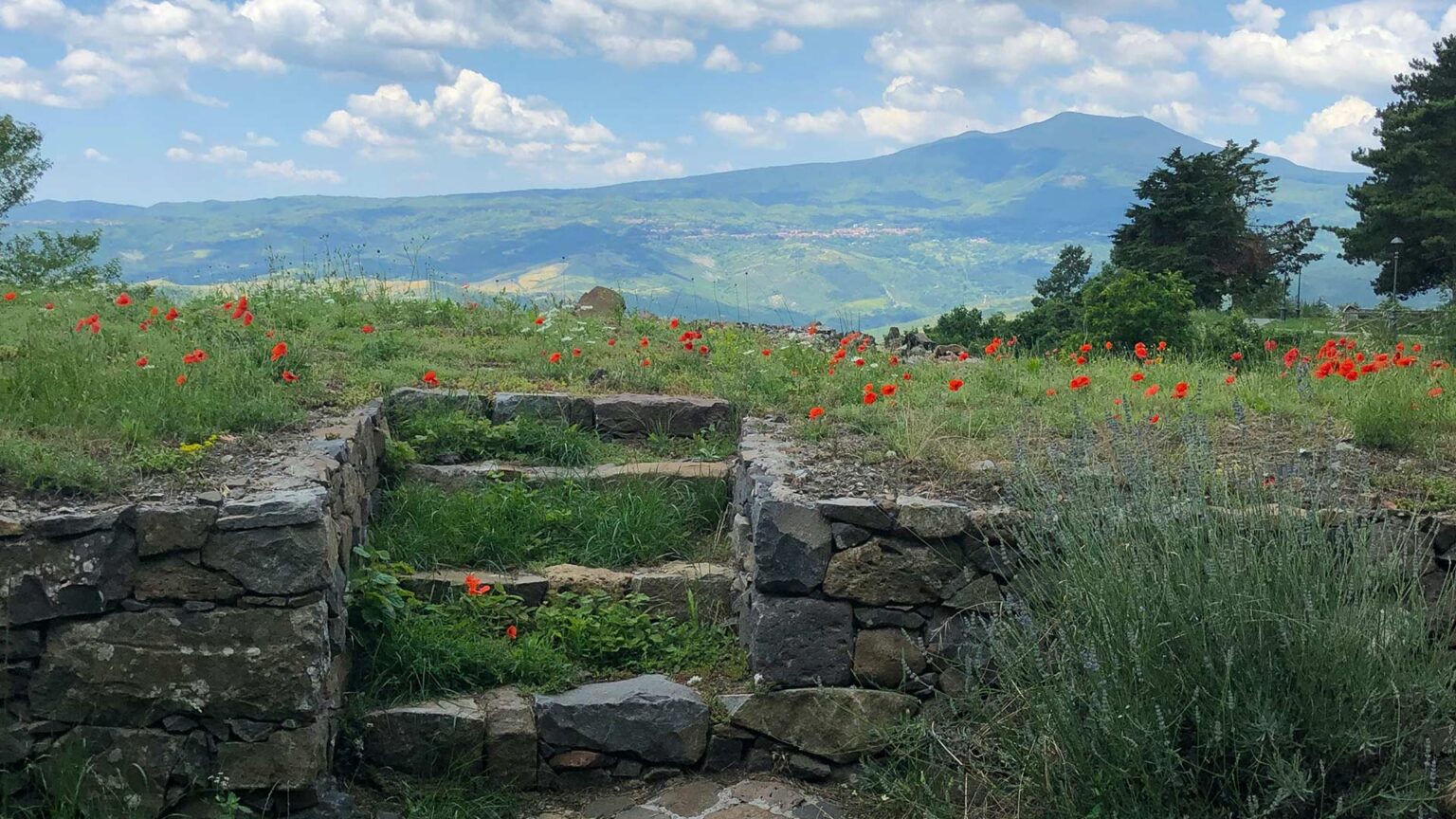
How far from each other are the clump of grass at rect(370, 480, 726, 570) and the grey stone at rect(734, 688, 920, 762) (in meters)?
1.15

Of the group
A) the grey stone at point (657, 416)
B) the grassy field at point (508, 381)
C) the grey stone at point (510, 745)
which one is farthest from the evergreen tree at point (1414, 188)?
the grey stone at point (510, 745)

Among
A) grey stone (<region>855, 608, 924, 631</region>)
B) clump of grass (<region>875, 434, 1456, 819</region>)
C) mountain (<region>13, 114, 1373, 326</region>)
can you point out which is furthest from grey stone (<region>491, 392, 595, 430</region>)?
mountain (<region>13, 114, 1373, 326</region>)

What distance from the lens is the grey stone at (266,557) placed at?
3.43m

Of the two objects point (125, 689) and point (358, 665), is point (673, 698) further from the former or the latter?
point (125, 689)

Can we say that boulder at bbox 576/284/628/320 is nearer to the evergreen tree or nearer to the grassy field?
the grassy field

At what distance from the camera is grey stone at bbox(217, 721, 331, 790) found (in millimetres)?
3436

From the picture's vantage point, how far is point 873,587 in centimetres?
396

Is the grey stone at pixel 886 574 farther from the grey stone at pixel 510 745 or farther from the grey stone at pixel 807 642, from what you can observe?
the grey stone at pixel 510 745

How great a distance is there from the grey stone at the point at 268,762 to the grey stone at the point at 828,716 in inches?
58.1

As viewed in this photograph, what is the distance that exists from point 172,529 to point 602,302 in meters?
6.93

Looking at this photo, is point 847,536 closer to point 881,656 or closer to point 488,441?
point 881,656

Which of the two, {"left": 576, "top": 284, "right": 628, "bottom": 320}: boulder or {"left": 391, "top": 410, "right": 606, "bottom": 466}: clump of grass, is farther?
{"left": 576, "top": 284, "right": 628, "bottom": 320}: boulder

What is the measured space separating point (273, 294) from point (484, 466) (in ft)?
12.6

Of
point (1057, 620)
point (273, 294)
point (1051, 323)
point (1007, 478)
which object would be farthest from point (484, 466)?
point (1051, 323)
